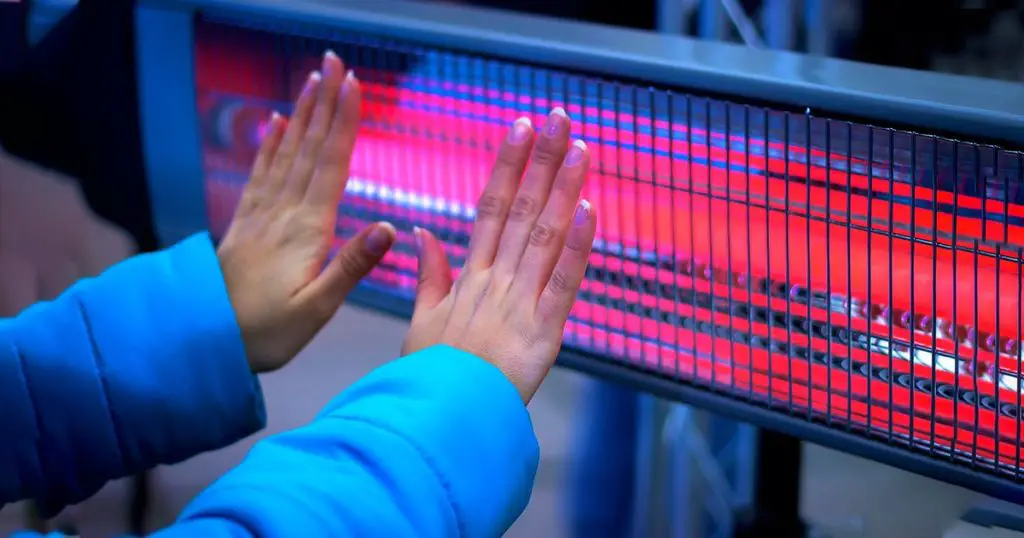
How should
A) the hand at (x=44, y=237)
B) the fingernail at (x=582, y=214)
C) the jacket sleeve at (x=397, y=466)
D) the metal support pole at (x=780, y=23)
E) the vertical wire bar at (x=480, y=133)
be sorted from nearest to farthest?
the jacket sleeve at (x=397, y=466)
the fingernail at (x=582, y=214)
the vertical wire bar at (x=480, y=133)
the hand at (x=44, y=237)
the metal support pole at (x=780, y=23)

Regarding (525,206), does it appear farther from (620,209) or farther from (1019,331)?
(1019,331)

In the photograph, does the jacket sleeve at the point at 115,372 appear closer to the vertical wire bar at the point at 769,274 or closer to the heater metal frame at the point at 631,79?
the heater metal frame at the point at 631,79

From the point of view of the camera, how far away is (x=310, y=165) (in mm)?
826

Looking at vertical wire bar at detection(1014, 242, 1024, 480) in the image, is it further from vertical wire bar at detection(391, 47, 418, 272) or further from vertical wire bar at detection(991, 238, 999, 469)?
vertical wire bar at detection(391, 47, 418, 272)

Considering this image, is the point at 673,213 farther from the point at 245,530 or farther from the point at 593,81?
the point at 245,530

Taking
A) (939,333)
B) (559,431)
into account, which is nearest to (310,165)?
(939,333)

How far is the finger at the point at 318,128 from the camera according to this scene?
31.9 inches

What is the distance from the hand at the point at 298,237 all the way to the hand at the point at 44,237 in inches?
13.8

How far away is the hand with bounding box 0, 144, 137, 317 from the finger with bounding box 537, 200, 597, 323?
1.99 feet

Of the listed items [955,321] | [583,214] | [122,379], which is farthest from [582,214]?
[122,379]

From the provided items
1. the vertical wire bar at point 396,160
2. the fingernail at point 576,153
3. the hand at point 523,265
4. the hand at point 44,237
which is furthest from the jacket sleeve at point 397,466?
the hand at point 44,237

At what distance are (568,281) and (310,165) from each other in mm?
257

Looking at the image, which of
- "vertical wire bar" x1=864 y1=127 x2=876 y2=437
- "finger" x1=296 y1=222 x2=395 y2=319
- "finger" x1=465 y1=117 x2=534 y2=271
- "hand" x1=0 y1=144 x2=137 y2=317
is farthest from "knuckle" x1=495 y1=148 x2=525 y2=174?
"hand" x1=0 y1=144 x2=137 y2=317

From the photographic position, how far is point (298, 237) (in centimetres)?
82
